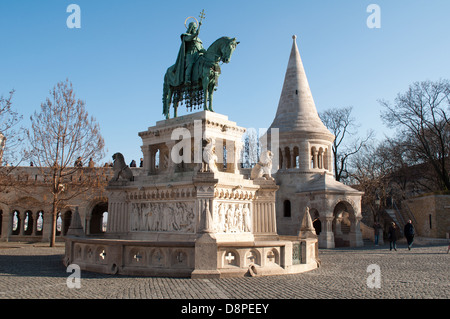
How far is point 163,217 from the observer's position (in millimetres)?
12570

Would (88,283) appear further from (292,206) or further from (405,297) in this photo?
(292,206)

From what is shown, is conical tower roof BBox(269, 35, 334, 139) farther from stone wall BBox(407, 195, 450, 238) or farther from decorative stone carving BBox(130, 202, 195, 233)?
decorative stone carving BBox(130, 202, 195, 233)

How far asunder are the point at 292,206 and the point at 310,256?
1878cm

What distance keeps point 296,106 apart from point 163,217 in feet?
74.3

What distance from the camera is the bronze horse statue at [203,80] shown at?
1314cm

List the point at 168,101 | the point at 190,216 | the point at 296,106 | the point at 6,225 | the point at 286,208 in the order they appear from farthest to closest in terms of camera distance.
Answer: the point at 6,225 < the point at 296,106 < the point at 286,208 < the point at 168,101 < the point at 190,216

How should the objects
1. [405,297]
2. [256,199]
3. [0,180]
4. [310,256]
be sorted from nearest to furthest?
1. [405,297]
2. [310,256]
3. [256,199]
4. [0,180]

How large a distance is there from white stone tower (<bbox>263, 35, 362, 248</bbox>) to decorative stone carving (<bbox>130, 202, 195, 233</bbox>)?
17044 mm

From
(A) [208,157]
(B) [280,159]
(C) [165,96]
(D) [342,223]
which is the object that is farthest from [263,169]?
(D) [342,223]

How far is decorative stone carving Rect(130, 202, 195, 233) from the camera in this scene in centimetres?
1193

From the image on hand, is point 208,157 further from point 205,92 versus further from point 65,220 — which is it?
point 65,220

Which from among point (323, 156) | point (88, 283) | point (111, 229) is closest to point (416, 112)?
point (323, 156)

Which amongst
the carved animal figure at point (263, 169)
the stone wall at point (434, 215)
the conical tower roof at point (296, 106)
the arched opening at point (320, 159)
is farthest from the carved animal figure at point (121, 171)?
the stone wall at point (434, 215)

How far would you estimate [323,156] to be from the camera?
108ft
